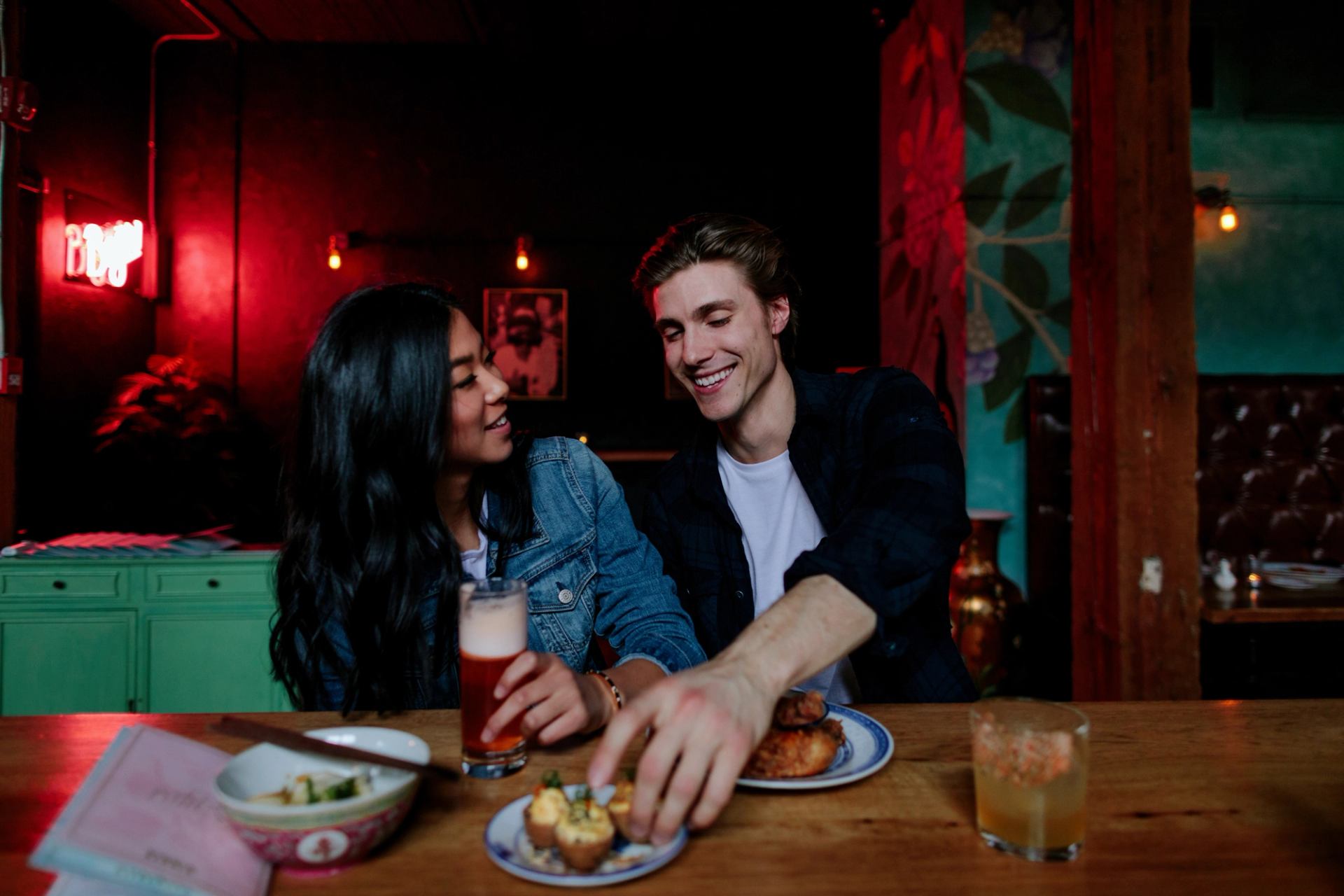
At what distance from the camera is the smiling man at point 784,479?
1240mm

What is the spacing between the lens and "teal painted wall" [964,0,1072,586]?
3.73 m

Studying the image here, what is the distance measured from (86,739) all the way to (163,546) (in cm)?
255

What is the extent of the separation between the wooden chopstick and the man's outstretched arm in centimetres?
20

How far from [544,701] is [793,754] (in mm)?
346

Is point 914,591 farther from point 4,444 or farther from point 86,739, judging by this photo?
point 4,444

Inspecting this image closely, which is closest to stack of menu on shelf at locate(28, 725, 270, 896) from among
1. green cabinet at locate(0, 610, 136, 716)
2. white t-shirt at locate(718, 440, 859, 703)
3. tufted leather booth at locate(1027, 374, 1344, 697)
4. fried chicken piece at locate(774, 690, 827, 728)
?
fried chicken piece at locate(774, 690, 827, 728)

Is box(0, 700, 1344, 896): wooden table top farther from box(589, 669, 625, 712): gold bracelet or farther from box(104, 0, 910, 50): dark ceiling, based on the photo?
box(104, 0, 910, 50): dark ceiling

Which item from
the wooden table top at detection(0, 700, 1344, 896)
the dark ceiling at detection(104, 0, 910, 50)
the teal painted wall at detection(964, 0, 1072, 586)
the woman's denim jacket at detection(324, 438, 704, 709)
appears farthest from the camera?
the dark ceiling at detection(104, 0, 910, 50)

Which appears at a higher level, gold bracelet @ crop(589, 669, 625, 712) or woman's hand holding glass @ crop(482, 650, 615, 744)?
woman's hand holding glass @ crop(482, 650, 615, 744)

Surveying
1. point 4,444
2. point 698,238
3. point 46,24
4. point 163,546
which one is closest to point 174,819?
point 698,238

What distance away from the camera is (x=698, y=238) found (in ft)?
6.05

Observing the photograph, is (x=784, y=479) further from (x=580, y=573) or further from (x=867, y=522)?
(x=867, y=522)

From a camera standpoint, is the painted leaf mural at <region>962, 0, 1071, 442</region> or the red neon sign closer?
the painted leaf mural at <region>962, 0, 1071, 442</region>

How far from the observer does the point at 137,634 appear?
332 centimetres
